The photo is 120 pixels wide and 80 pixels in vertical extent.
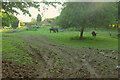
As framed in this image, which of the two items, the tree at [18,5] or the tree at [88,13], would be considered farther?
the tree at [88,13]

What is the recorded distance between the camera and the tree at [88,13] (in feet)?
55.7

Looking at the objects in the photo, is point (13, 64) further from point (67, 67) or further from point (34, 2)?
point (34, 2)

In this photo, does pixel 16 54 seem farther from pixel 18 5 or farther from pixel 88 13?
pixel 88 13

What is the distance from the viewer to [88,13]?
56.0ft

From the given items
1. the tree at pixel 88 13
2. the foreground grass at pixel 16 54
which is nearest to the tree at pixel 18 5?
the foreground grass at pixel 16 54

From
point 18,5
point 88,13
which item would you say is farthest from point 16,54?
point 88,13

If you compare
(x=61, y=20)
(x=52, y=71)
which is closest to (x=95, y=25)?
(x=61, y=20)

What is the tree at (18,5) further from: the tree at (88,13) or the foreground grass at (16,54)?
the tree at (88,13)

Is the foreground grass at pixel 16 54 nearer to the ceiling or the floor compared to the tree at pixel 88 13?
nearer to the floor

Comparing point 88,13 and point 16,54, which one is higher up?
point 88,13

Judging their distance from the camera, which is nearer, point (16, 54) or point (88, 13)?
point (16, 54)

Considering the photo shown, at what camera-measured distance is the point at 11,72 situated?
6.57 metres

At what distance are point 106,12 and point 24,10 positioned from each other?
521 inches

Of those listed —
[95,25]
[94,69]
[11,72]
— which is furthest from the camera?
[95,25]
